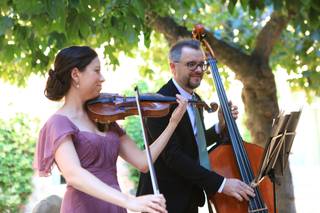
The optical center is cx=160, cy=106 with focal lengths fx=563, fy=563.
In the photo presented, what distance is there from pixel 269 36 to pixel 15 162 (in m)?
4.84

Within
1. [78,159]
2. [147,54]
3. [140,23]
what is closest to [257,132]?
[140,23]

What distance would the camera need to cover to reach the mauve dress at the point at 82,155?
7.09 ft

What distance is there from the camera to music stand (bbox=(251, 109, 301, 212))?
2676 mm

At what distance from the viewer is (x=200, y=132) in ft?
9.61

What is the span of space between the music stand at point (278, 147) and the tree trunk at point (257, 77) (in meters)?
1.93

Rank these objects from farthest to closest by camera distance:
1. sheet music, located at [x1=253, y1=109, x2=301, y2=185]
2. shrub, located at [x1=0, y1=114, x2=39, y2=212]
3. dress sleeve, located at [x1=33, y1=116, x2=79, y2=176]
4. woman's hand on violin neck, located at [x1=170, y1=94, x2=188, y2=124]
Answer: shrub, located at [x1=0, y1=114, x2=39, y2=212], sheet music, located at [x1=253, y1=109, x2=301, y2=185], woman's hand on violin neck, located at [x1=170, y1=94, x2=188, y2=124], dress sleeve, located at [x1=33, y1=116, x2=79, y2=176]

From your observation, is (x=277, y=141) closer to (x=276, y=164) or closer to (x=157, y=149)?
(x=276, y=164)

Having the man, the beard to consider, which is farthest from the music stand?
the beard

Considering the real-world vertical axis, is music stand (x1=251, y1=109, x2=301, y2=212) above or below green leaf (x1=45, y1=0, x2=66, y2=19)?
below

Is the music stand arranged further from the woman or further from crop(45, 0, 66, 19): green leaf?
crop(45, 0, 66, 19): green leaf

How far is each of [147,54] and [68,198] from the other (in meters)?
5.06

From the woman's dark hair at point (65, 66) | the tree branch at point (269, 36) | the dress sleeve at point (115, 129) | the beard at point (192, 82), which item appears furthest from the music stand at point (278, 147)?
the tree branch at point (269, 36)

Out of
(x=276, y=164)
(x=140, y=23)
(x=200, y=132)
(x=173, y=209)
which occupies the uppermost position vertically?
(x=140, y=23)

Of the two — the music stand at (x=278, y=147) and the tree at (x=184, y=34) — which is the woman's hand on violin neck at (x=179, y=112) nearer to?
the music stand at (x=278, y=147)
